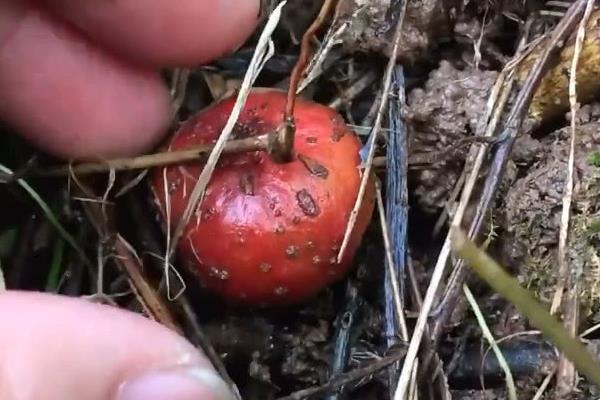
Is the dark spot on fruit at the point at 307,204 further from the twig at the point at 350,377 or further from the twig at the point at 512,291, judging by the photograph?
the twig at the point at 512,291

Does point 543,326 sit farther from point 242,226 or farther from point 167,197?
point 167,197

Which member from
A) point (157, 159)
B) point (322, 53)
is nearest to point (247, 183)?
point (157, 159)

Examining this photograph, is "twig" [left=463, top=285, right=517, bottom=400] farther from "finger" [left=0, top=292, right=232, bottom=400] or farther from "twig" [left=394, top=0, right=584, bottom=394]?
"finger" [left=0, top=292, right=232, bottom=400]

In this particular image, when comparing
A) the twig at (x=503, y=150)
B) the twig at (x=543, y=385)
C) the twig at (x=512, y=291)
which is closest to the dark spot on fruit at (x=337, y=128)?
the twig at (x=503, y=150)

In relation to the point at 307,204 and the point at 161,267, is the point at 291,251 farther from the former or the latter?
the point at 161,267

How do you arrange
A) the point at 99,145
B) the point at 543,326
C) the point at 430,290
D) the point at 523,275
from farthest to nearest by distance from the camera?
the point at 99,145
the point at 523,275
the point at 430,290
the point at 543,326

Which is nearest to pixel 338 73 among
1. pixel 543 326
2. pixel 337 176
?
pixel 337 176

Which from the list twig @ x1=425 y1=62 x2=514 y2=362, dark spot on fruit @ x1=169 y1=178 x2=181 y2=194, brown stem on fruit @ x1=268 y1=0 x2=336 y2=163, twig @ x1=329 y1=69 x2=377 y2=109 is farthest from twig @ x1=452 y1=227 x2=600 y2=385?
twig @ x1=329 y1=69 x2=377 y2=109
